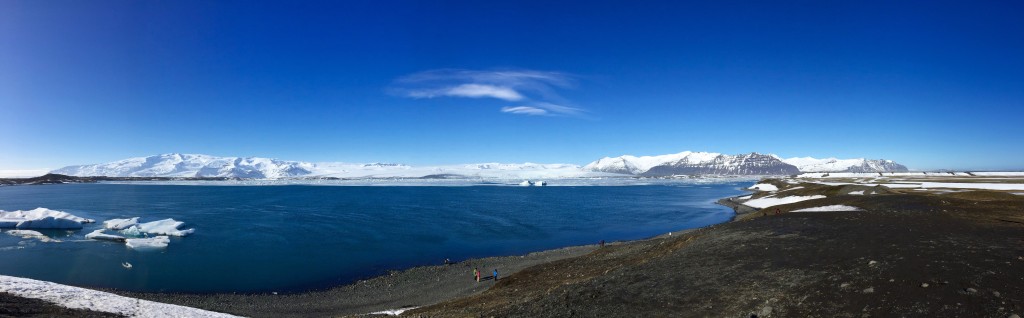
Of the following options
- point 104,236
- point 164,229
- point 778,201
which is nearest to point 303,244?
point 164,229

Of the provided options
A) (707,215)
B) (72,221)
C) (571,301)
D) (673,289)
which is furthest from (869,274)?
(72,221)

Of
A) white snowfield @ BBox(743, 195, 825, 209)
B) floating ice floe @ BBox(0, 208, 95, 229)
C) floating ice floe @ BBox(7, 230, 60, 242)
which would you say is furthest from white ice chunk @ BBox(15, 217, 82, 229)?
white snowfield @ BBox(743, 195, 825, 209)

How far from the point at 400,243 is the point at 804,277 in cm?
3508

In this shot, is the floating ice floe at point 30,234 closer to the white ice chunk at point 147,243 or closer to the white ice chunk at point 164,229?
the white ice chunk at point 164,229

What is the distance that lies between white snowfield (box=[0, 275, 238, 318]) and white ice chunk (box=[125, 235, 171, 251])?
858 inches

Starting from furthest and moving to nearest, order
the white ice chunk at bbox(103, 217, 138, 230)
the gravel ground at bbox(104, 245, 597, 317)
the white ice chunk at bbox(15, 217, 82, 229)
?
the white ice chunk at bbox(103, 217, 138, 230)
the white ice chunk at bbox(15, 217, 82, 229)
the gravel ground at bbox(104, 245, 597, 317)

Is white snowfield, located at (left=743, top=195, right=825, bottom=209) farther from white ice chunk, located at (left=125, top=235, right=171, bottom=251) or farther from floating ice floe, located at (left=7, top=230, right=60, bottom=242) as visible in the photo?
floating ice floe, located at (left=7, top=230, right=60, bottom=242)

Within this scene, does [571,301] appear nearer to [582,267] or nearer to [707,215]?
[582,267]

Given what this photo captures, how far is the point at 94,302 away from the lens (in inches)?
685

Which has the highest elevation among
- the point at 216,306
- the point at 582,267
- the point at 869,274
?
the point at 869,274

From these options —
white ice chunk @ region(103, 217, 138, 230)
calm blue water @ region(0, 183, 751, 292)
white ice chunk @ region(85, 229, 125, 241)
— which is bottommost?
calm blue water @ region(0, 183, 751, 292)

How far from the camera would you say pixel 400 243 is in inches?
1716

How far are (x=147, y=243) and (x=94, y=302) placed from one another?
1096 inches

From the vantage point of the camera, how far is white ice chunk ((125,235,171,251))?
3934 centimetres
